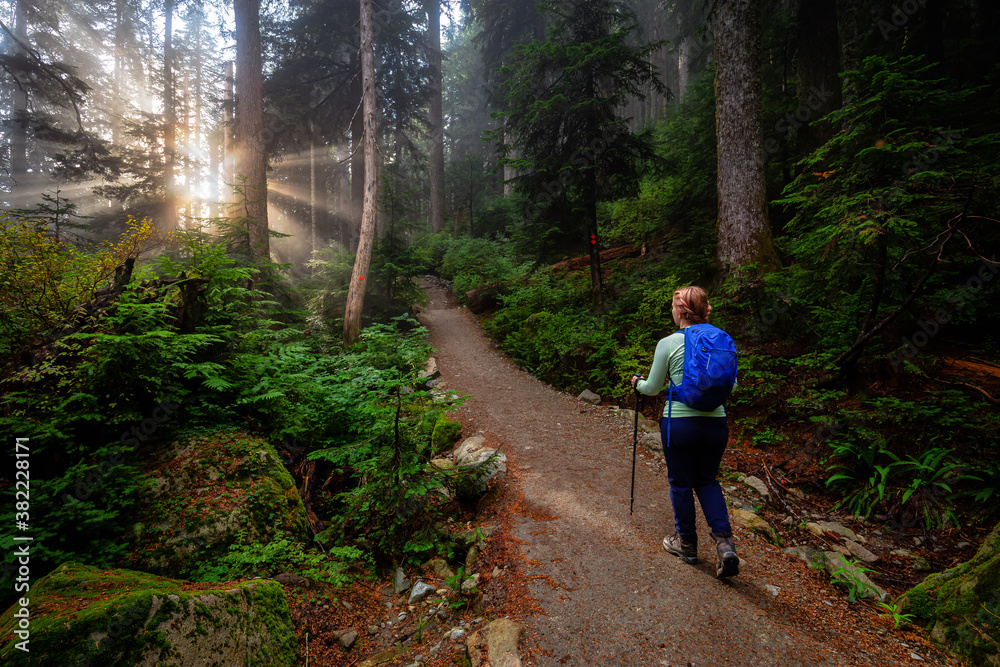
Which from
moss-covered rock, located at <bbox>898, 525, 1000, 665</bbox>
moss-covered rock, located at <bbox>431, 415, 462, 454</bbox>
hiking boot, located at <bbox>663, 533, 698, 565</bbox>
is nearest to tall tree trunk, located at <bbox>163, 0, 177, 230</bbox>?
moss-covered rock, located at <bbox>431, 415, 462, 454</bbox>

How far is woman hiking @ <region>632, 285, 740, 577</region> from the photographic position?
9.26ft

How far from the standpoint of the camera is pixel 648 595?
268cm

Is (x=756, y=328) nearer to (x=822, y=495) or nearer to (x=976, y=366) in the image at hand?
(x=976, y=366)

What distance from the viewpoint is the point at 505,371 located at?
31.2 feet

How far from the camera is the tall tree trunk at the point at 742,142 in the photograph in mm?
7207

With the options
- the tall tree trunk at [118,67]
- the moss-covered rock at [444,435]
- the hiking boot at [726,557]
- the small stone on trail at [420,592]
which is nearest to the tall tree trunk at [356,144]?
the moss-covered rock at [444,435]

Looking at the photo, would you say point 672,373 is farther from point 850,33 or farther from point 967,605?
point 850,33

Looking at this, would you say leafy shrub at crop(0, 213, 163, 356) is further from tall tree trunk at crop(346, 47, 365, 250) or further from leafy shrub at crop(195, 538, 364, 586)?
tall tree trunk at crop(346, 47, 365, 250)

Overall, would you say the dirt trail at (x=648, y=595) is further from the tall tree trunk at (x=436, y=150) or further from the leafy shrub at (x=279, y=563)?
the tall tree trunk at (x=436, y=150)

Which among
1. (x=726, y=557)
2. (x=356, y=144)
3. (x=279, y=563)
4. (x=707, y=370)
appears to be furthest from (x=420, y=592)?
(x=356, y=144)

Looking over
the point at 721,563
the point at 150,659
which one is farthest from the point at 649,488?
the point at 150,659

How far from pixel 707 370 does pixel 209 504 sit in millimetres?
4283

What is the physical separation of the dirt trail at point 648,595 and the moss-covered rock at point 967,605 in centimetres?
25

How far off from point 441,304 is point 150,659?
15.7 m
